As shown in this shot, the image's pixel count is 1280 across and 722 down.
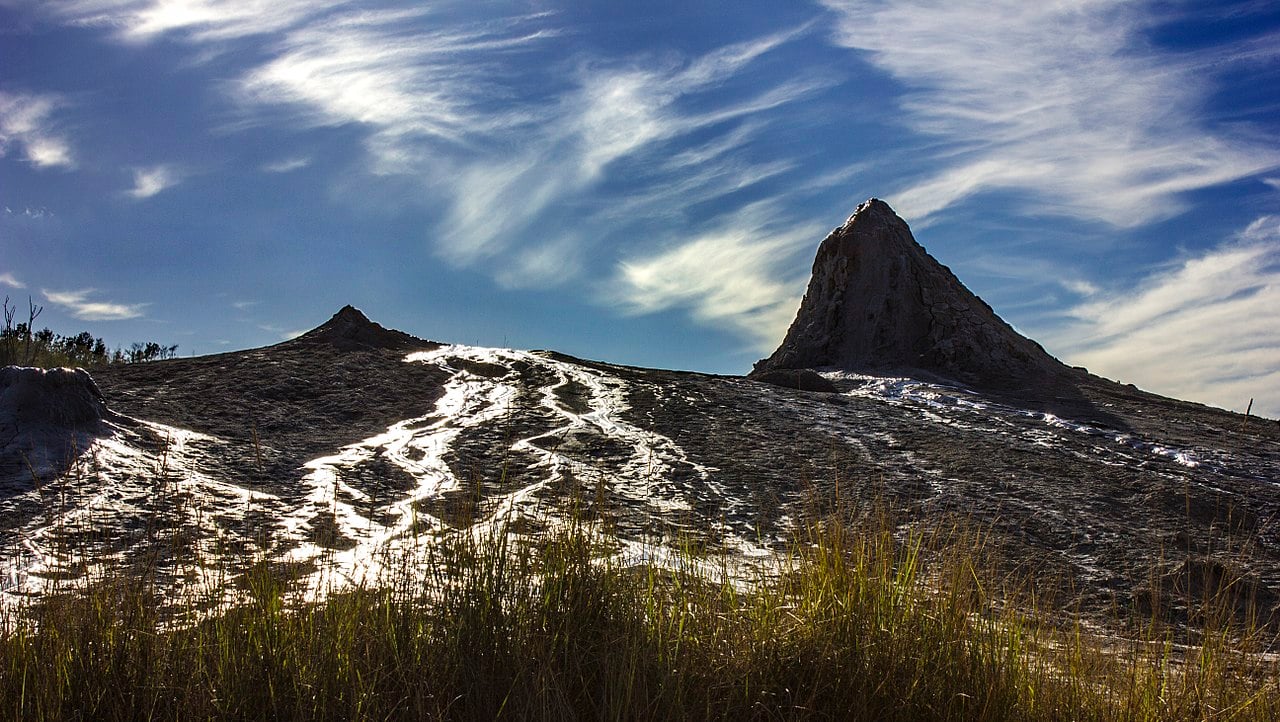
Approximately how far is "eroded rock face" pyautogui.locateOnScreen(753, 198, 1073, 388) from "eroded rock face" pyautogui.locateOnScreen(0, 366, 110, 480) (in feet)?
23.3

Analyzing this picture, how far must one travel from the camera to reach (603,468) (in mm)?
5574

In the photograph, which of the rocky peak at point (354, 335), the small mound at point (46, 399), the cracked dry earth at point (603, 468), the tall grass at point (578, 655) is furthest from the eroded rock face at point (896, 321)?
the small mound at point (46, 399)

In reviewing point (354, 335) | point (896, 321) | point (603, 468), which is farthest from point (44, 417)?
point (896, 321)

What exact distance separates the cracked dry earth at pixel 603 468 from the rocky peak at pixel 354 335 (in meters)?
0.57

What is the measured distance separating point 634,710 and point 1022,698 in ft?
4.34

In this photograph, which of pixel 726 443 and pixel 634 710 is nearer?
pixel 634 710

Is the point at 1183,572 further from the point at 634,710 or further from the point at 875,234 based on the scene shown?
the point at 875,234

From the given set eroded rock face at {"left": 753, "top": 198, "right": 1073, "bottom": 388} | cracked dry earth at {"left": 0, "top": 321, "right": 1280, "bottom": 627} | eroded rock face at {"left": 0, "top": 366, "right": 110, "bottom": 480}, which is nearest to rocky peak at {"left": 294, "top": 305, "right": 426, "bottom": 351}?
cracked dry earth at {"left": 0, "top": 321, "right": 1280, "bottom": 627}

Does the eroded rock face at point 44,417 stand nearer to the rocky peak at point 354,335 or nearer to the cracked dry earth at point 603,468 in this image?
the cracked dry earth at point 603,468

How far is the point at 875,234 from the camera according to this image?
32.9 feet

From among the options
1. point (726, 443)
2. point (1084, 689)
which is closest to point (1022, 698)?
point (1084, 689)

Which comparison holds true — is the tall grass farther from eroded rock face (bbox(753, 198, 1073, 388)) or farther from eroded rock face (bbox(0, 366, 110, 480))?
eroded rock face (bbox(753, 198, 1073, 388))

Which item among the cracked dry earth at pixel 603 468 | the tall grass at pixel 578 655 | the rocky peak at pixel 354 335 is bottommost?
the tall grass at pixel 578 655

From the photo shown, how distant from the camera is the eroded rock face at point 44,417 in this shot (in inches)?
191
